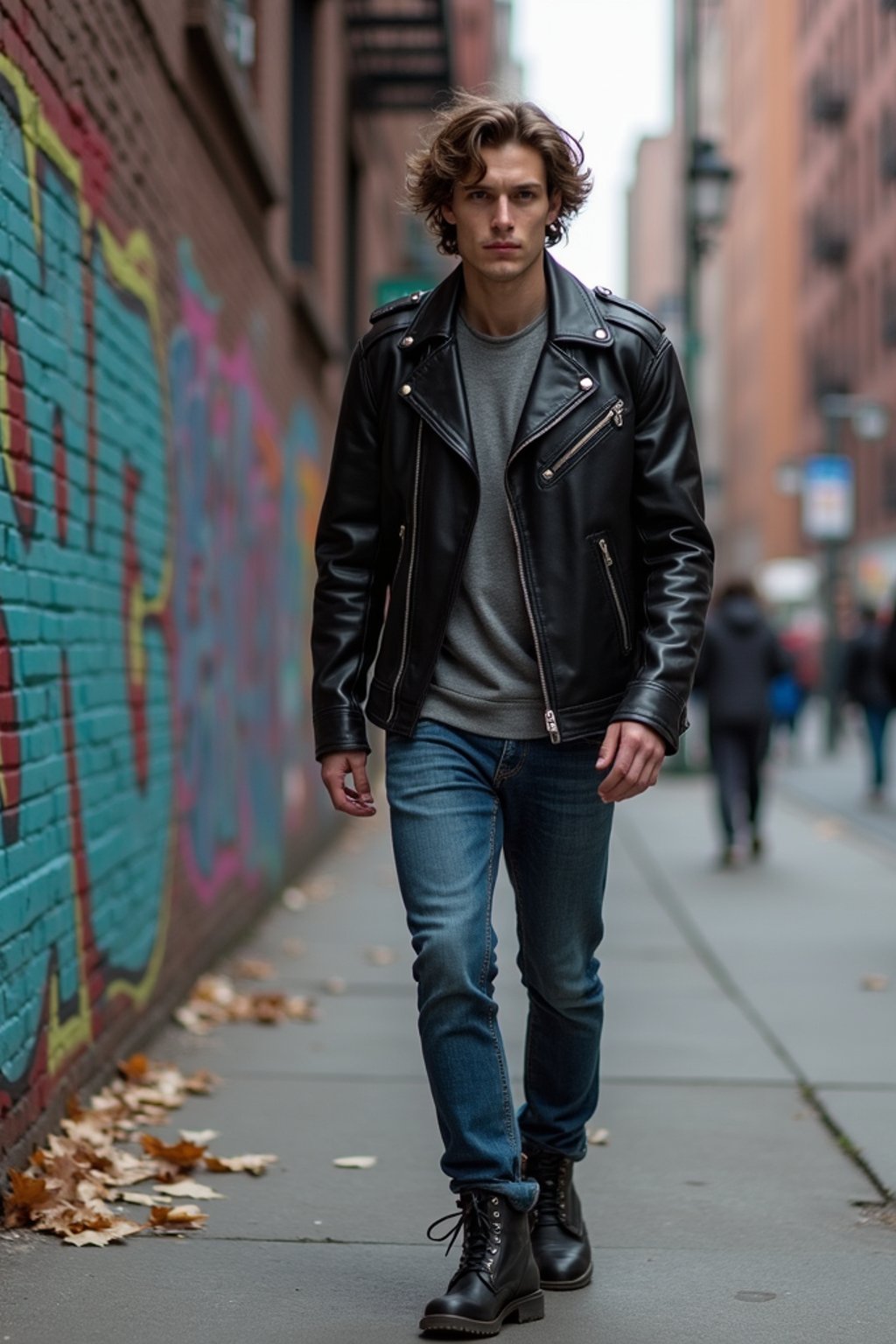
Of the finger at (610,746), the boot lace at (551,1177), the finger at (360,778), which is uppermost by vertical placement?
the finger at (610,746)

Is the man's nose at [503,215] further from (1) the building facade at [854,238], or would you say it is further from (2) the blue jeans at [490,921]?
(1) the building facade at [854,238]

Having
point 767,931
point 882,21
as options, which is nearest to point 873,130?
point 882,21

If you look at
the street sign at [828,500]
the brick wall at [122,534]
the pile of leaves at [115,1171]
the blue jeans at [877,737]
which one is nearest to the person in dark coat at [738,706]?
the brick wall at [122,534]

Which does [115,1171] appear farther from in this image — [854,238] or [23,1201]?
[854,238]

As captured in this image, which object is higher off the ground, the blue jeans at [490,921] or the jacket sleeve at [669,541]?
the jacket sleeve at [669,541]

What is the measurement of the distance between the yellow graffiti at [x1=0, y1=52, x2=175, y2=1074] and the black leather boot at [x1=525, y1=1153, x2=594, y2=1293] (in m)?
1.40

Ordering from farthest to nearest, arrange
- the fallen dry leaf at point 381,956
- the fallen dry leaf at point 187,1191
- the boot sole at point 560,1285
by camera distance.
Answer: the fallen dry leaf at point 381,956 → the fallen dry leaf at point 187,1191 → the boot sole at point 560,1285

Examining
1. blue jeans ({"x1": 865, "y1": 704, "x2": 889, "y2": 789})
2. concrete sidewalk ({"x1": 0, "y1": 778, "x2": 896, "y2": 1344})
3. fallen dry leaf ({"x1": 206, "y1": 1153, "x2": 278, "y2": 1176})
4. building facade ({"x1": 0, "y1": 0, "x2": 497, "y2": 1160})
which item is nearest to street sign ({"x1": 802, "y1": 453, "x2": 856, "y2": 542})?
blue jeans ({"x1": 865, "y1": 704, "x2": 889, "y2": 789})

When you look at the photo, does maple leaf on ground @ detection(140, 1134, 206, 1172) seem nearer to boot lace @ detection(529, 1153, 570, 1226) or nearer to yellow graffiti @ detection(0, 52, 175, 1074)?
yellow graffiti @ detection(0, 52, 175, 1074)

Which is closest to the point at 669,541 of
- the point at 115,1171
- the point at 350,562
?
the point at 350,562

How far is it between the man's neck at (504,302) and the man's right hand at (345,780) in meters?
0.84

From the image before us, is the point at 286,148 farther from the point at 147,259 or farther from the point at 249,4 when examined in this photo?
the point at 147,259

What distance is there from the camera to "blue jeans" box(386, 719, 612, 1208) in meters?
3.58

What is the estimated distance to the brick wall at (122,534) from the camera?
450 cm
